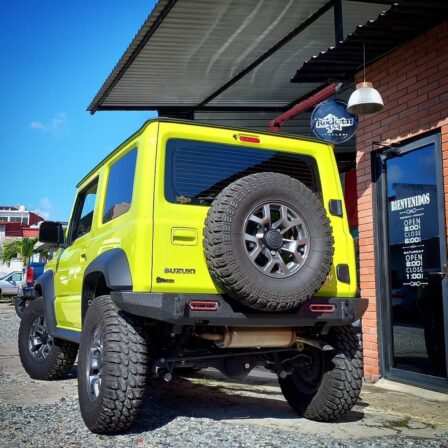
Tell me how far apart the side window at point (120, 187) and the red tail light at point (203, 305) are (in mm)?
930

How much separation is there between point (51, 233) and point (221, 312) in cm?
306

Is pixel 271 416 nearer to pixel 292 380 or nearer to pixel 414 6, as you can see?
pixel 292 380

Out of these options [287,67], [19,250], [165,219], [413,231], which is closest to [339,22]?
[287,67]

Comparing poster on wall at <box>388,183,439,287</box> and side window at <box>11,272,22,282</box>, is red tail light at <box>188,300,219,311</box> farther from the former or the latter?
side window at <box>11,272,22,282</box>

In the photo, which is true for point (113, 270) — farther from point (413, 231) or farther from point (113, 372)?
point (413, 231)

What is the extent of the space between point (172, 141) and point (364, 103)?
2.68 meters

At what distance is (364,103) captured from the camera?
5.66 m

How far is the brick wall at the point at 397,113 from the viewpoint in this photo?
5672mm

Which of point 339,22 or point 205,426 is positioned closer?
point 205,426

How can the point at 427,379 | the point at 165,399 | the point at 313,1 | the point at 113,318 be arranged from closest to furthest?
the point at 113,318 → the point at 165,399 → the point at 427,379 → the point at 313,1

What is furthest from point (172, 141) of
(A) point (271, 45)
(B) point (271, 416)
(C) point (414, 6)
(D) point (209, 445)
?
(A) point (271, 45)

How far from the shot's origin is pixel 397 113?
20.4 feet

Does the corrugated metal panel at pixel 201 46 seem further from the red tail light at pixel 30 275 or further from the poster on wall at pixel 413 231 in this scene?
the red tail light at pixel 30 275

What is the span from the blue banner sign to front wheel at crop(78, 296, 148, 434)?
3.99 meters
